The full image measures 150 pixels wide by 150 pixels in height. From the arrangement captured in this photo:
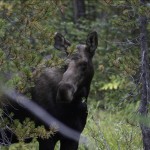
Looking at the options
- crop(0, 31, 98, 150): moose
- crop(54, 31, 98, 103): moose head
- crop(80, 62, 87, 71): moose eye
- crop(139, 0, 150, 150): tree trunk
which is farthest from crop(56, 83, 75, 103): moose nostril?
crop(139, 0, 150, 150): tree trunk

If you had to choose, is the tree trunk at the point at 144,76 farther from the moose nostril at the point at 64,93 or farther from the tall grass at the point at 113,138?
the moose nostril at the point at 64,93

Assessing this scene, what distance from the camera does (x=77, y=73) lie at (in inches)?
249

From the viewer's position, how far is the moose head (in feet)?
19.0

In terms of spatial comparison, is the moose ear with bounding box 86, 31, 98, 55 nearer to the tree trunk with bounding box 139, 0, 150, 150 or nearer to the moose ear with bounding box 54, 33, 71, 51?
the moose ear with bounding box 54, 33, 71, 51

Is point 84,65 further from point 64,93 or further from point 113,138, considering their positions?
point 113,138

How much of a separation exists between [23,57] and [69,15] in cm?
1544

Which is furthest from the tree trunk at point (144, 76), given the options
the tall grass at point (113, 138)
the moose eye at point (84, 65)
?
the moose eye at point (84, 65)

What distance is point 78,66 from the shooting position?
6453 millimetres

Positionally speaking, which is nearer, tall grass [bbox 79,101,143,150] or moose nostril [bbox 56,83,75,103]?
moose nostril [bbox 56,83,75,103]

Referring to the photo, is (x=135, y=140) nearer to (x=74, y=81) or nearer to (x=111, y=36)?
(x=74, y=81)

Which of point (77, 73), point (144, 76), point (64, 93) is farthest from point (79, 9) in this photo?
Result: point (64, 93)

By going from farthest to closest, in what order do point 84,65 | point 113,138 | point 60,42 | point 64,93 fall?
point 113,138 → point 60,42 → point 84,65 → point 64,93

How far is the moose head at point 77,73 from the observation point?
580 centimetres

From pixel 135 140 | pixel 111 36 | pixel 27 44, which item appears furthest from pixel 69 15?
pixel 27 44
